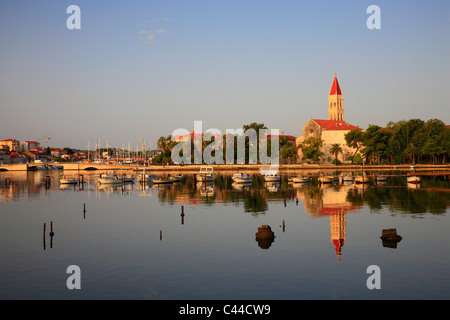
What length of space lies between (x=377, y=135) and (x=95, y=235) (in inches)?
6501

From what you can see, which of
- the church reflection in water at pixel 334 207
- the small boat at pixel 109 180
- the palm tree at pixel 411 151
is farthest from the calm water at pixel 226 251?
the palm tree at pixel 411 151

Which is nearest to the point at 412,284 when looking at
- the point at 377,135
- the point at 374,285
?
the point at 374,285

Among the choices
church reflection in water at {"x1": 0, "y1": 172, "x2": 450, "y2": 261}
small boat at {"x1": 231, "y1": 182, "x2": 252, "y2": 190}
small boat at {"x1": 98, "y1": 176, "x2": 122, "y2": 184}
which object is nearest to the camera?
church reflection in water at {"x1": 0, "y1": 172, "x2": 450, "y2": 261}

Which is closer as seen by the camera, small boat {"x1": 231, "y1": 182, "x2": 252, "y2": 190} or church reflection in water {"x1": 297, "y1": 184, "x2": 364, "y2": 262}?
church reflection in water {"x1": 297, "y1": 184, "x2": 364, "y2": 262}

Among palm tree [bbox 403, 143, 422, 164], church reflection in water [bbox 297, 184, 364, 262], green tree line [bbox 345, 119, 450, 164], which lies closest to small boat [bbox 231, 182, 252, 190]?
church reflection in water [bbox 297, 184, 364, 262]

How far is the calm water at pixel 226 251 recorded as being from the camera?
2928 cm

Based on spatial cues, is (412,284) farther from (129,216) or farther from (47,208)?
(47,208)

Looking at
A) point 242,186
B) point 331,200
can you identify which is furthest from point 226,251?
point 242,186

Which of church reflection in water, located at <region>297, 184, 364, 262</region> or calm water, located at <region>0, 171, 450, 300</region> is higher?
church reflection in water, located at <region>297, 184, 364, 262</region>

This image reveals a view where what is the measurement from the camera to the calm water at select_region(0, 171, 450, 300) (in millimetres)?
29281

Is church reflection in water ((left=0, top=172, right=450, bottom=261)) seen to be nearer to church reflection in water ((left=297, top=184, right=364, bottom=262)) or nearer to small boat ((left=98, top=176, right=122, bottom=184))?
church reflection in water ((left=297, top=184, right=364, bottom=262))

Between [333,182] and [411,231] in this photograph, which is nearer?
[411,231]

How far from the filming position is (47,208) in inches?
2923

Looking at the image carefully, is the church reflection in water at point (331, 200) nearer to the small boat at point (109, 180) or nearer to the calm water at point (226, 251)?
the calm water at point (226, 251)
